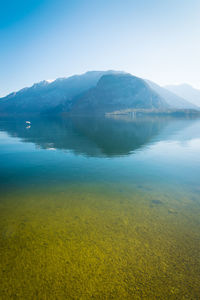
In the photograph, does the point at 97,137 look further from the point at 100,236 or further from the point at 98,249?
the point at 98,249

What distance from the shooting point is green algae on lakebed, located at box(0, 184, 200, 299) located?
644cm

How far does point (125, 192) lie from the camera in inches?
580

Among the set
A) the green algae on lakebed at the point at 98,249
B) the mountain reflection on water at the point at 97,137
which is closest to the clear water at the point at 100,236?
the green algae on lakebed at the point at 98,249

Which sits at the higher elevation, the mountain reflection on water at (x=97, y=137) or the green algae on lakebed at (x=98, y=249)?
the mountain reflection on water at (x=97, y=137)

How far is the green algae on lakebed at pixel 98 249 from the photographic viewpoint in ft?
21.1

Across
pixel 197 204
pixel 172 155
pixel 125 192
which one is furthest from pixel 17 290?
pixel 172 155

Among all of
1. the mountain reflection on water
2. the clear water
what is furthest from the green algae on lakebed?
the mountain reflection on water

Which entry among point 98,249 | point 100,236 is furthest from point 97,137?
point 98,249

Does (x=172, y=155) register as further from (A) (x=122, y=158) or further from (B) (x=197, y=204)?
(B) (x=197, y=204)

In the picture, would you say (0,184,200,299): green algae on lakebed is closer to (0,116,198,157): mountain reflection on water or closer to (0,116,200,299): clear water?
(0,116,200,299): clear water

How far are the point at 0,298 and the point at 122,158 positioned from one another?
72.6 feet

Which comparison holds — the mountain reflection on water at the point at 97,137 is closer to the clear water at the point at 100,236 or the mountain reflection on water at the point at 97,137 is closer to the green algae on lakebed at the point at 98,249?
the clear water at the point at 100,236

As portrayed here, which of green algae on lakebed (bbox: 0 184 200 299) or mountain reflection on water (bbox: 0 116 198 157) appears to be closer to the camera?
green algae on lakebed (bbox: 0 184 200 299)

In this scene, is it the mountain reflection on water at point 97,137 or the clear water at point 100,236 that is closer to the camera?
the clear water at point 100,236
